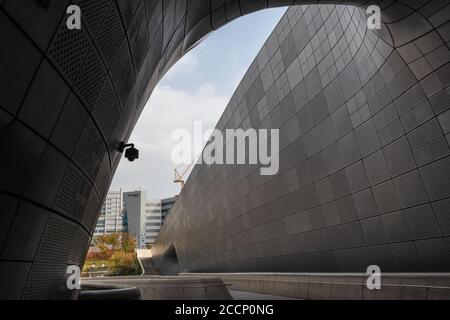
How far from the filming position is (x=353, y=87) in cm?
1472

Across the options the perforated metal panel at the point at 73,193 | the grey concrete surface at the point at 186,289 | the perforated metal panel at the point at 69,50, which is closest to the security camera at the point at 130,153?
the perforated metal panel at the point at 73,193

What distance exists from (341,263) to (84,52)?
1369cm

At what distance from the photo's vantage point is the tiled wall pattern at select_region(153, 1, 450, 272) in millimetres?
11148

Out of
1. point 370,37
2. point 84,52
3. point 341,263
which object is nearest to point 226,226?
point 341,263

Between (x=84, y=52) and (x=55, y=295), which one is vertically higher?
(x=84, y=52)

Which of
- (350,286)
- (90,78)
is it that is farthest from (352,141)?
(90,78)

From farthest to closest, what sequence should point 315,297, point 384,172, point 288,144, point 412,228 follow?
point 288,144 → point 315,297 → point 384,172 → point 412,228

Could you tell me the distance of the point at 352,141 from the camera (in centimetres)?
1480

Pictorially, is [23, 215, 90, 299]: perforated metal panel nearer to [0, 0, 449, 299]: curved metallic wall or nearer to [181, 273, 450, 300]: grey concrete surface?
[0, 0, 449, 299]: curved metallic wall

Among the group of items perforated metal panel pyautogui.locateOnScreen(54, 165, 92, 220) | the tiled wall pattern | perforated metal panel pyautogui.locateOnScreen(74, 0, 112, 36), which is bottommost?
perforated metal panel pyautogui.locateOnScreen(54, 165, 92, 220)

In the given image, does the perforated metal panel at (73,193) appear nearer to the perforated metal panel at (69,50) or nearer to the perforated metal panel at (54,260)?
the perforated metal panel at (54,260)

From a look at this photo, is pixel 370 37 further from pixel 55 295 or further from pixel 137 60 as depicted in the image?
pixel 55 295

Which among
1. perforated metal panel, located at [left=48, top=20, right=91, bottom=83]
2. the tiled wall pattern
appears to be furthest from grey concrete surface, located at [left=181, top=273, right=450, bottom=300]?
perforated metal panel, located at [left=48, top=20, right=91, bottom=83]

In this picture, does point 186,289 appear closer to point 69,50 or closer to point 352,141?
point 352,141
